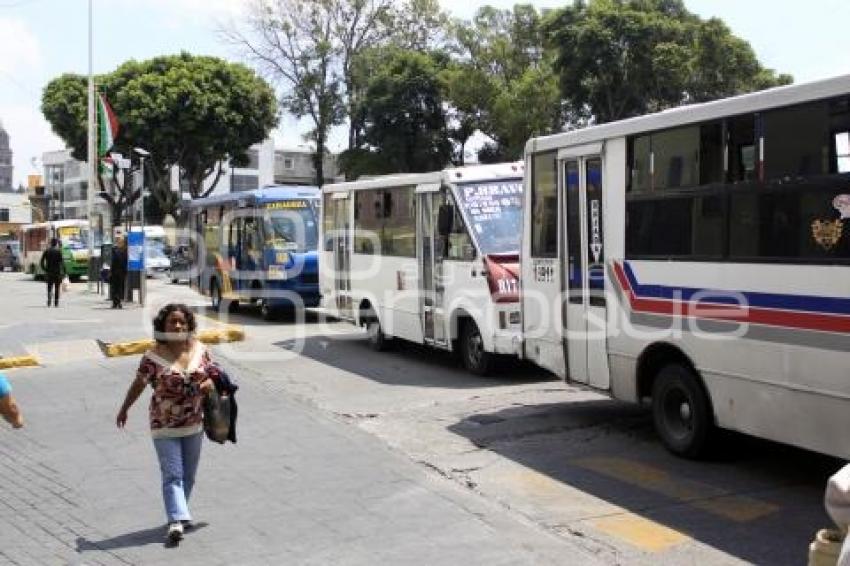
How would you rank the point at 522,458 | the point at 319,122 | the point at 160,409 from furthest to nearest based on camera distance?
the point at 319,122, the point at 522,458, the point at 160,409

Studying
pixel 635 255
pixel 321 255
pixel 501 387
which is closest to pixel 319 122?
pixel 321 255

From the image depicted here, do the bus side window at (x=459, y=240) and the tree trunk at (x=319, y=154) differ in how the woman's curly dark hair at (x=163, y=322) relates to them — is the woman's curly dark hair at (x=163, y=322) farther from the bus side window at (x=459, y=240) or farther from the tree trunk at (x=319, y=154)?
the tree trunk at (x=319, y=154)

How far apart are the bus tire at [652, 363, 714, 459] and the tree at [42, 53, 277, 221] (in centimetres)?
3949

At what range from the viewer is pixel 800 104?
21.2 ft

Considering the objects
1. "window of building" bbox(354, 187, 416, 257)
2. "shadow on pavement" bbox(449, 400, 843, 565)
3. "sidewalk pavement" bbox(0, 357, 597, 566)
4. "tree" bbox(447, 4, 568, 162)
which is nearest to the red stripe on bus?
"shadow on pavement" bbox(449, 400, 843, 565)

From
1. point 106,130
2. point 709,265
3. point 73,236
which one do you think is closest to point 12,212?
point 73,236

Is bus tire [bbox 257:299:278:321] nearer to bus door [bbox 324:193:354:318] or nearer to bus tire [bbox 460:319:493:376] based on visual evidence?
bus door [bbox 324:193:354:318]

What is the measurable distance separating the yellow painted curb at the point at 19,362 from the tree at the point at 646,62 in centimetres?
2326

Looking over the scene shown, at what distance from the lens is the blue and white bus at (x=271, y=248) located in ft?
63.2

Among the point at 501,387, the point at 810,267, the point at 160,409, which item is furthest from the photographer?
the point at 501,387

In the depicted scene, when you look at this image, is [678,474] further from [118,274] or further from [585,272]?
[118,274]

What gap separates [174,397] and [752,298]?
402 cm

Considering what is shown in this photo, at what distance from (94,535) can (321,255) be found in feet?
37.4

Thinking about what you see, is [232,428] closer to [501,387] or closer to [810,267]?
[810,267]
